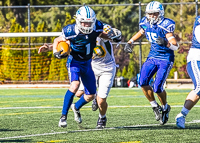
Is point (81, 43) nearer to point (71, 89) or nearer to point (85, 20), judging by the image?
point (85, 20)

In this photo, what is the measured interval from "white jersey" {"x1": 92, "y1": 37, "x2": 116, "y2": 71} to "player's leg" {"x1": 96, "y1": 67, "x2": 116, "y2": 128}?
0.39ft

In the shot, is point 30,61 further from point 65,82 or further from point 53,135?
point 53,135

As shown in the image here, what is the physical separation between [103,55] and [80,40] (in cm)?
110

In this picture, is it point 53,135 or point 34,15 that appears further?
point 34,15

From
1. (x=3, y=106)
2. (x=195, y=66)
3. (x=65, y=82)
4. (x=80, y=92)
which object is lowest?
(x=65, y=82)

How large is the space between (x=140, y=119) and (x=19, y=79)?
11157 mm

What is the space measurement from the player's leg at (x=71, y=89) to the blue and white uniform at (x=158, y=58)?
53.1 inches

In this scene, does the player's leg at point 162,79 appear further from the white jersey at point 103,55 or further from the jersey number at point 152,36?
the white jersey at point 103,55

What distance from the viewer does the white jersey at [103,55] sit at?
749 centimetres

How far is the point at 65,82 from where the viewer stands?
59.6 feet

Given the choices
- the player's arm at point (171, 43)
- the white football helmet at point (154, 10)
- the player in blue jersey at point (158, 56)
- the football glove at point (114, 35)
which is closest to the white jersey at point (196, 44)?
the player's arm at point (171, 43)

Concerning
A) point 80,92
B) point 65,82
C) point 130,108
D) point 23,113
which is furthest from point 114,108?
point 65,82

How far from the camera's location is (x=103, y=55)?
7.59m

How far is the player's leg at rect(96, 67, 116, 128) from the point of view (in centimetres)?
689
